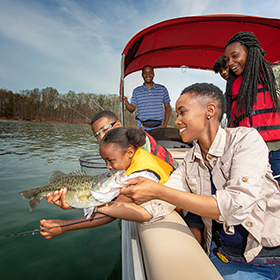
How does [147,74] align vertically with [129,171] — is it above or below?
above

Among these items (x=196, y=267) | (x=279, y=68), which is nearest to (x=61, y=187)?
(x=196, y=267)

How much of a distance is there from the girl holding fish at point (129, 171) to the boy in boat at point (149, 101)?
2909mm

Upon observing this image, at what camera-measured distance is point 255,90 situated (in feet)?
7.68

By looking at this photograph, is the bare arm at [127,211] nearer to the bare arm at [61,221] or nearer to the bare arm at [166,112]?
the bare arm at [61,221]

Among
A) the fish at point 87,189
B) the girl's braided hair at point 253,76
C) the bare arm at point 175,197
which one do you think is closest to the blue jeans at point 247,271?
the bare arm at point 175,197

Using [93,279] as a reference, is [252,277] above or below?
above

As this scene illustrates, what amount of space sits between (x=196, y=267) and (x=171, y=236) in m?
0.38

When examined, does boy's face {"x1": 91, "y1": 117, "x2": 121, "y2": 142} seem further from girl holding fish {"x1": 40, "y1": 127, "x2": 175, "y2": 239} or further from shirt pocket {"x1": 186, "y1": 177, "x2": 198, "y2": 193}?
shirt pocket {"x1": 186, "y1": 177, "x2": 198, "y2": 193}

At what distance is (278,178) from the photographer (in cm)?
189

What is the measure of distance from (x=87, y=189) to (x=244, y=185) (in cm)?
134

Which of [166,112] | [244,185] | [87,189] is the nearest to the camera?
[244,185]

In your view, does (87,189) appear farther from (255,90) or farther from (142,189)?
(255,90)

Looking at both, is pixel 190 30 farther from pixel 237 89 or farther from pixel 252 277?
pixel 252 277

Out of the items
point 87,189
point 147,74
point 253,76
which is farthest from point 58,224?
point 147,74
